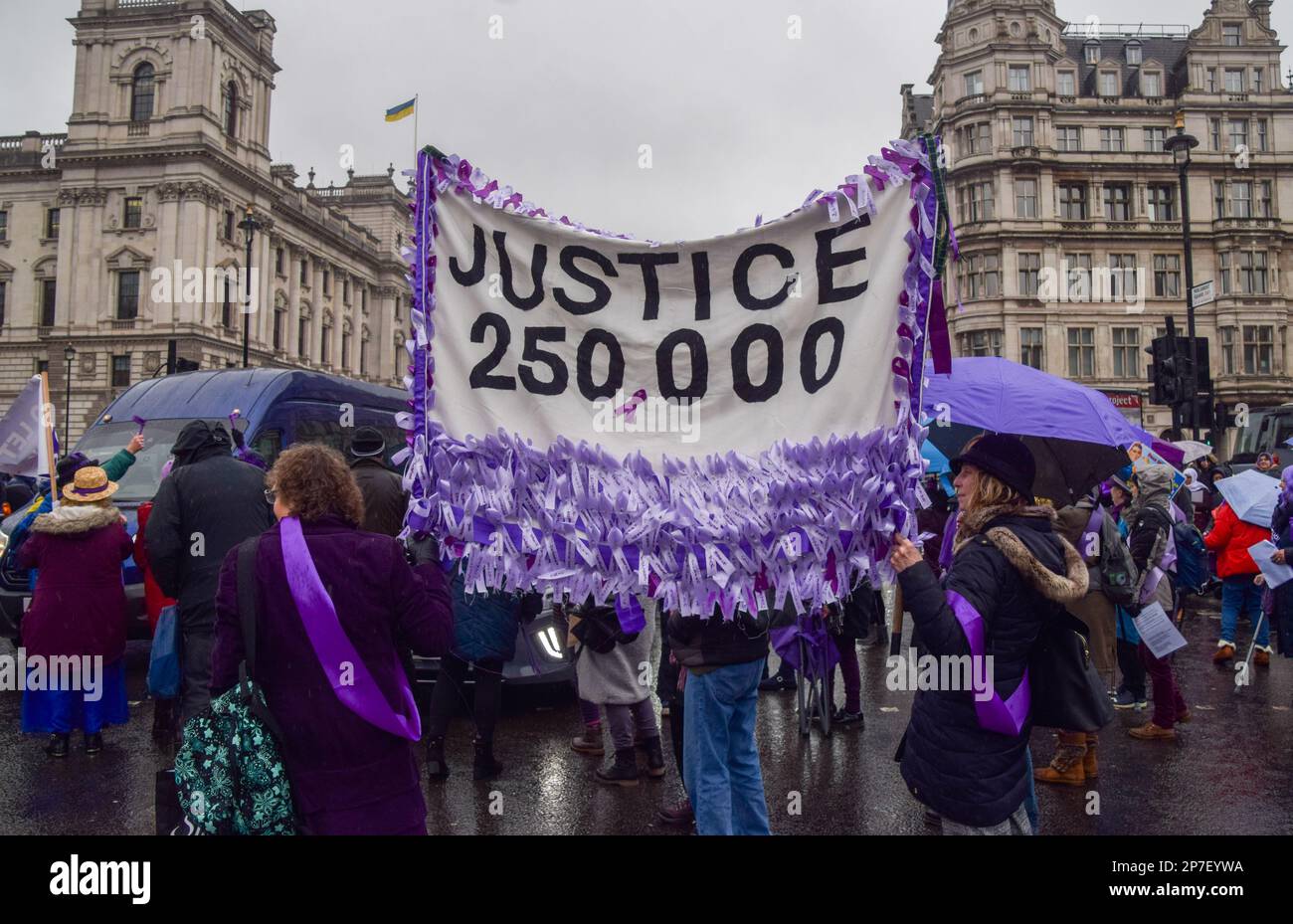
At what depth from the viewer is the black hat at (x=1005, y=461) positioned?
3166 millimetres

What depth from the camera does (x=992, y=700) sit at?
301cm

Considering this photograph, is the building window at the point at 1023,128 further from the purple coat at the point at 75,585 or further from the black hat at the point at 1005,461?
the black hat at the point at 1005,461

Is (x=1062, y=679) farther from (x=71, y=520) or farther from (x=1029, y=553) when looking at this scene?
(x=71, y=520)

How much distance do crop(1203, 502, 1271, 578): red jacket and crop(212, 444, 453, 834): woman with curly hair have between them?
8781 millimetres

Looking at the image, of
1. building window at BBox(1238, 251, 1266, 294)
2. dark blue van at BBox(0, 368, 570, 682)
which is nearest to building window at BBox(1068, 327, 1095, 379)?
building window at BBox(1238, 251, 1266, 294)

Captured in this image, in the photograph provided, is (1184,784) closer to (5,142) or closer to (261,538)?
(261,538)

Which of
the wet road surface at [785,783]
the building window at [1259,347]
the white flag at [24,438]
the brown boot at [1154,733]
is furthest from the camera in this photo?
the building window at [1259,347]

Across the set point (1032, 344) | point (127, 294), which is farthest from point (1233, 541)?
point (127, 294)

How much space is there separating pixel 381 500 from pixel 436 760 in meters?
1.52

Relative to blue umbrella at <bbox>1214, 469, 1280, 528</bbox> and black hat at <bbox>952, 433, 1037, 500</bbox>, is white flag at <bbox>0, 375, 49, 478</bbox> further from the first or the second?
blue umbrella at <bbox>1214, 469, 1280, 528</bbox>

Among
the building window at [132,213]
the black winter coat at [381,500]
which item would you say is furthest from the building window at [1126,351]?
the building window at [132,213]

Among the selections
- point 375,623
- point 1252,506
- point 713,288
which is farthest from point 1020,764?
point 1252,506
